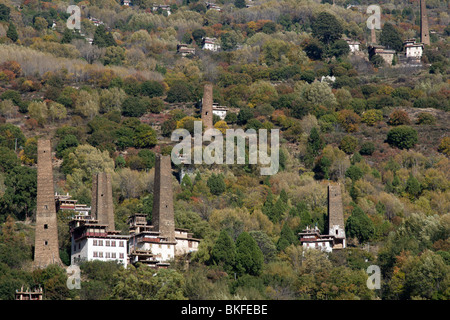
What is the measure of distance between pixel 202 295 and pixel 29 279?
39.0 ft

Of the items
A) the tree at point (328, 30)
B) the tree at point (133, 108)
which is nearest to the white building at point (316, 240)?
the tree at point (133, 108)

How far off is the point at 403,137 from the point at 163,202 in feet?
137

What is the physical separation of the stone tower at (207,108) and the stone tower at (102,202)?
3332 centimetres

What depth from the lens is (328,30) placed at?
15600 cm

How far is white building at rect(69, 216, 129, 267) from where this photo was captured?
237 ft

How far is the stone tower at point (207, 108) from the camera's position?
4513 inches

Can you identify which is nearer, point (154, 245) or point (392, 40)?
point (154, 245)

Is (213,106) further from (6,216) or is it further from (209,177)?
(6,216)

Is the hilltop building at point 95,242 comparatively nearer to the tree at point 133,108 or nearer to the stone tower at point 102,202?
the stone tower at point 102,202

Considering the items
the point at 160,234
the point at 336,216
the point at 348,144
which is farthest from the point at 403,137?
the point at 160,234

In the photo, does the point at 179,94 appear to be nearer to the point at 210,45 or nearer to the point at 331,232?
the point at 210,45

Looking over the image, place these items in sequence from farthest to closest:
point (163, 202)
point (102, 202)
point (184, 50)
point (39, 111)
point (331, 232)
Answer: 1. point (184, 50)
2. point (39, 111)
3. point (331, 232)
4. point (102, 202)
5. point (163, 202)

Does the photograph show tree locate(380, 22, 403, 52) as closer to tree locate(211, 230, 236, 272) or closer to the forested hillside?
the forested hillside

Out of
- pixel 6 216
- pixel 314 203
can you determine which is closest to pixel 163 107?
pixel 314 203
